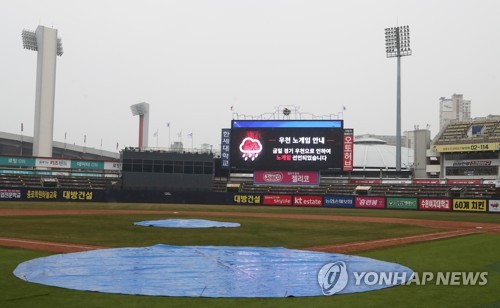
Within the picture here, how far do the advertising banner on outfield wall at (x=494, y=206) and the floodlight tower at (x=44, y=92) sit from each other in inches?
2490

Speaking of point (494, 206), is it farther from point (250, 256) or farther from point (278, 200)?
point (250, 256)

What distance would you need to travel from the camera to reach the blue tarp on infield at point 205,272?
9.41 m

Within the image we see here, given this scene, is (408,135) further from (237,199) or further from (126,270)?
(126,270)

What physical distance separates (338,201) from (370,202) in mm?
3631

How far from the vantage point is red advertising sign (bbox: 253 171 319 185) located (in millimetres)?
60656

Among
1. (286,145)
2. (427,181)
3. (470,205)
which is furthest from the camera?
(427,181)

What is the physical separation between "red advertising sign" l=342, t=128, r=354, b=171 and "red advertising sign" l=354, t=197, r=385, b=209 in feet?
22.8

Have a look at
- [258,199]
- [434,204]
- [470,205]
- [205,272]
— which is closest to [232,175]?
[258,199]

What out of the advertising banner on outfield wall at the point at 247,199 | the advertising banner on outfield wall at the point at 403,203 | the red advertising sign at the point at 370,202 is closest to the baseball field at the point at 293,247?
the advertising banner on outfield wall at the point at 403,203

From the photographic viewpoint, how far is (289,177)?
6097cm

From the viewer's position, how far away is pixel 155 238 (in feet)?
61.0

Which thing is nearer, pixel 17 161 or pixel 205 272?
pixel 205 272

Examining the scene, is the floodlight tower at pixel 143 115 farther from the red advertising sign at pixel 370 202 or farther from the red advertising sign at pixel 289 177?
the red advertising sign at pixel 370 202

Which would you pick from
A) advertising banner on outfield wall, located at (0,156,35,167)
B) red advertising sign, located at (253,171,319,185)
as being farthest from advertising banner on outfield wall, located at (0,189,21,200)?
red advertising sign, located at (253,171,319,185)
